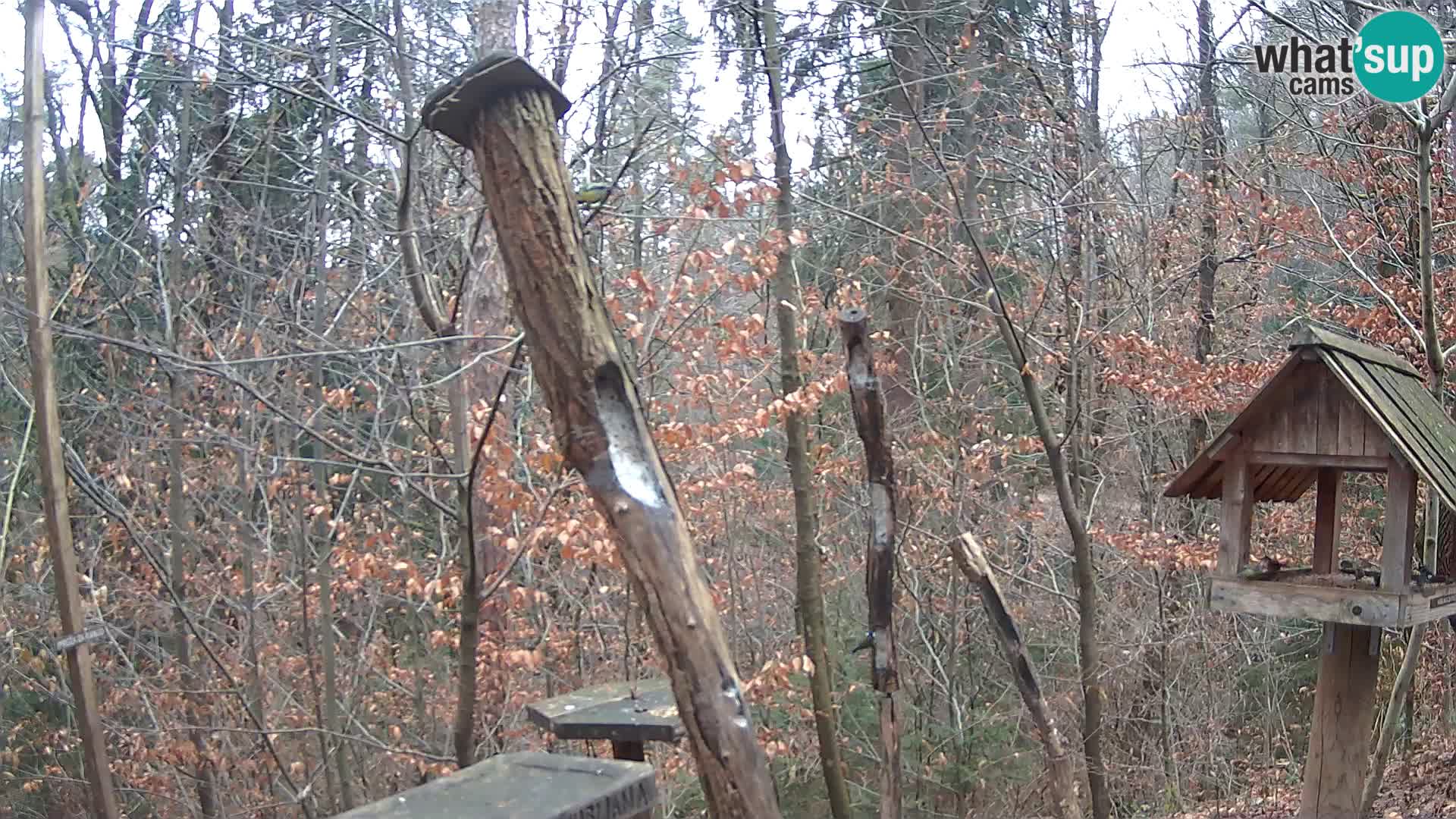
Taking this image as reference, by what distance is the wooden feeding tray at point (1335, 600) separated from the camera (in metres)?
3.80

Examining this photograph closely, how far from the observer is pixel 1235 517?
13.8 feet

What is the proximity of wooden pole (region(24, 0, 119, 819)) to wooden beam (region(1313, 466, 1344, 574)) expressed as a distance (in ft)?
17.8

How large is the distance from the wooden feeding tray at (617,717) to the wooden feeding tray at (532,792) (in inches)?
13.6

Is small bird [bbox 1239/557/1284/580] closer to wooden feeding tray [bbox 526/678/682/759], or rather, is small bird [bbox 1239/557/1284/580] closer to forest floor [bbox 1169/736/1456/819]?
wooden feeding tray [bbox 526/678/682/759]

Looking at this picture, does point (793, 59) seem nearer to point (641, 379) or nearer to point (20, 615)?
point (641, 379)

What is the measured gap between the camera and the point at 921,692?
9438 mm

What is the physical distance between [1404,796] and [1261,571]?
197 inches

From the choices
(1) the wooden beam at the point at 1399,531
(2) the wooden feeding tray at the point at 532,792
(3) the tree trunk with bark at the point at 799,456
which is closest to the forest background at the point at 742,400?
(3) the tree trunk with bark at the point at 799,456

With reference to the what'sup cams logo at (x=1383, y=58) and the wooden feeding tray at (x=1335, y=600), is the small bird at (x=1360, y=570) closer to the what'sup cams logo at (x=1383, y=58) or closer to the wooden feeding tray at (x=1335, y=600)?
the wooden feeding tray at (x=1335, y=600)

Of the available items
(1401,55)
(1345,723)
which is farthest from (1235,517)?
(1401,55)

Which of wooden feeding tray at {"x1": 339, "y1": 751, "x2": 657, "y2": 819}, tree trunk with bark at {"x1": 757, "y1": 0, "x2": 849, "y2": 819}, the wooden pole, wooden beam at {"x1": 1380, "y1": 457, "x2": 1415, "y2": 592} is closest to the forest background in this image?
tree trunk with bark at {"x1": 757, "y1": 0, "x2": 849, "y2": 819}

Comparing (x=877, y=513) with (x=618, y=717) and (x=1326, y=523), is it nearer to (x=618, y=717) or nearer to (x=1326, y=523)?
(x=618, y=717)

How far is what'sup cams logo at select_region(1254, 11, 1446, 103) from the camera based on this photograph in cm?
572

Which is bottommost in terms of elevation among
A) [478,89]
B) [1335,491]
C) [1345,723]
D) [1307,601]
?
[1345,723]
